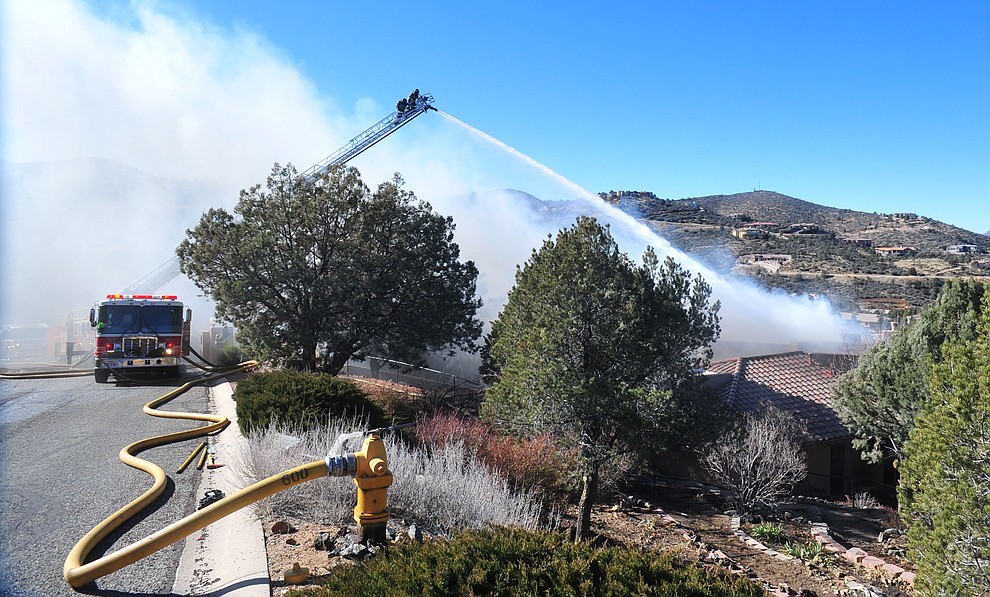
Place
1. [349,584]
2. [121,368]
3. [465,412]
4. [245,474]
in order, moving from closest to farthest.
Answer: [349,584] < [245,474] < [465,412] < [121,368]

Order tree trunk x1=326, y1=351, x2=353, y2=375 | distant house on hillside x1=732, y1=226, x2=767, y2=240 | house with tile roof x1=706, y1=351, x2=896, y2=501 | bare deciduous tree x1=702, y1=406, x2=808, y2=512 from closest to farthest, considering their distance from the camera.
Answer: bare deciduous tree x1=702, y1=406, x2=808, y2=512, house with tile roof x1=706, y1=351, x2=896, y2=501, tree trunk x1=326, y1=351, x2=353, y2=375, distant house on hillside x1=732, y1=226, x2=767, y2=240

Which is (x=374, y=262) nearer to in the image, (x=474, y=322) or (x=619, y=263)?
(x=474, y=322)

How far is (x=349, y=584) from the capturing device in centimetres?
325

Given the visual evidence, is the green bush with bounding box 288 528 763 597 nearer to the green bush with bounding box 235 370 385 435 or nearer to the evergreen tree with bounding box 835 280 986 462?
the green bush with bounding box 235 370 385 435

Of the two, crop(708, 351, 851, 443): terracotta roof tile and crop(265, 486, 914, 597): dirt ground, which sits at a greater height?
crop(708, 351, 851, 443): terracotta roof tile

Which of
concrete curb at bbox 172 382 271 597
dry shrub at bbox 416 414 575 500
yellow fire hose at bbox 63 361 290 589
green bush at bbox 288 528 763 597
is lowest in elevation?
dry shrub at bbox 416 414 575 500

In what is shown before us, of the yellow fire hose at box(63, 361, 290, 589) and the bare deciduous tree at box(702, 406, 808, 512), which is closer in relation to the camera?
the yellow fire hose at box(63, 361, 290, 589)

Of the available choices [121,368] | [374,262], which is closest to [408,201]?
[374,262]

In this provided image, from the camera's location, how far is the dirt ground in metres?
5.32

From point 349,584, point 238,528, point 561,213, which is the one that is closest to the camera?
point 349,584

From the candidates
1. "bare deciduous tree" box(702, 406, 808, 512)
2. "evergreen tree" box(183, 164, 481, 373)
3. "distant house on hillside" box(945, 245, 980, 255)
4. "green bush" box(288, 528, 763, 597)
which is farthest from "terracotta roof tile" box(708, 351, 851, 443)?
"distant house on hillside" box(945, 245, 980, 255)

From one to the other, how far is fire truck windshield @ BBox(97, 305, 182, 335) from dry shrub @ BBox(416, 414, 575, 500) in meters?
10.5

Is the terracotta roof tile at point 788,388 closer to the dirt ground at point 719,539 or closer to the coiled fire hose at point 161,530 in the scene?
the dirt ground at point 719,539

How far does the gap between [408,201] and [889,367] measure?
14154mm
